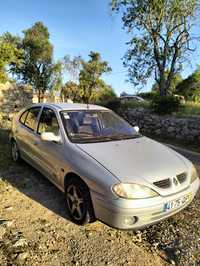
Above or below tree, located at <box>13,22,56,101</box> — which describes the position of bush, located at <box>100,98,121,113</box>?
below

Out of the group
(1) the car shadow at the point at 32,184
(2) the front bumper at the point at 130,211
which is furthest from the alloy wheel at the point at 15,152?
(2) the front bumper at the point at 130,211

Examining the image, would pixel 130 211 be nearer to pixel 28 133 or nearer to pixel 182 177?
pixel 182 177

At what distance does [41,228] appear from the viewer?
319 cm

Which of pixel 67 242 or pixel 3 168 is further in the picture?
pixel 3 168

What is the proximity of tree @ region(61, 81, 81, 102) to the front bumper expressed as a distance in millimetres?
37848

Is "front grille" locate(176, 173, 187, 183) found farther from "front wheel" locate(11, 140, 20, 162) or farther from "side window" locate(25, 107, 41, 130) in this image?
"front wheel" locate(11, 140, 20, 162)

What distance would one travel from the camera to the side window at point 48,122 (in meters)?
4.02

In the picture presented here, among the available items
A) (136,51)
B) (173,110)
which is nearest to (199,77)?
(136,51)

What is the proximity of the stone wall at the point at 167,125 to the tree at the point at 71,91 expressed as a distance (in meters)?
27.0

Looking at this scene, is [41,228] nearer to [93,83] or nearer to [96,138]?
[96,138]

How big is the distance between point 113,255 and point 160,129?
958cm

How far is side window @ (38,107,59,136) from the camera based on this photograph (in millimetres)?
4023

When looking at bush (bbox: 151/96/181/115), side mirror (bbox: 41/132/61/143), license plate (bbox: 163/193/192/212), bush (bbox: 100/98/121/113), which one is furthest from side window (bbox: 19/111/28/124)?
bush (bbox: 100/98/121/113)

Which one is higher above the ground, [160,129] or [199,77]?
[199,77]
